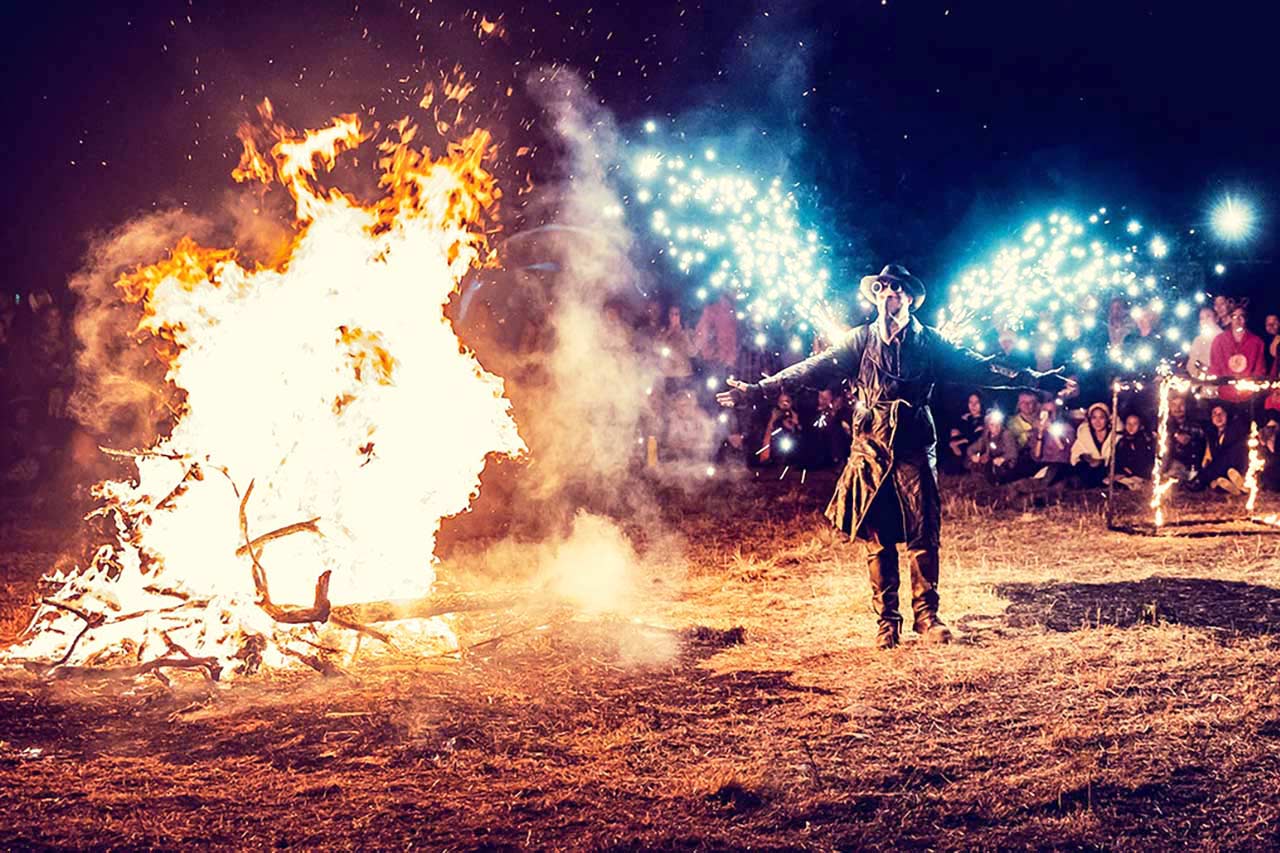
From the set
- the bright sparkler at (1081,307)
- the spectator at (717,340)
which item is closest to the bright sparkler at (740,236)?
the spectator at (717,340)

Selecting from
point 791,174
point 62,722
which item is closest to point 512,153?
point 791,174

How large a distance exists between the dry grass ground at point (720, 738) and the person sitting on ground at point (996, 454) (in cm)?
535

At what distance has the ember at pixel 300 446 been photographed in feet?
19.9

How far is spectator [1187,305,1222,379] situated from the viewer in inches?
464

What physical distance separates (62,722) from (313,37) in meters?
9.75

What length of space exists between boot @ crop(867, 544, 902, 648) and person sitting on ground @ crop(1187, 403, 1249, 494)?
705 centimetres

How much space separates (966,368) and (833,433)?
24.9 feet

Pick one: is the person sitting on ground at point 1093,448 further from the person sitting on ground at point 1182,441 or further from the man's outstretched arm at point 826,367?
the man's outstretched arm at point 826,367

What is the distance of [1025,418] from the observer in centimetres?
1303

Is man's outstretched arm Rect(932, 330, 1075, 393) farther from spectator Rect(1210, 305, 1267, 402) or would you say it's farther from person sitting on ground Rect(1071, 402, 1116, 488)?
person sitting on ground Rect(1071, 402, 1116, 488)

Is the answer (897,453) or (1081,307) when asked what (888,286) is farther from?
(1081,307)

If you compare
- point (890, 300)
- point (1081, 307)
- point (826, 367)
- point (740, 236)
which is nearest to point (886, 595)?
point (826, 367)

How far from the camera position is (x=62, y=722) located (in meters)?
5.05

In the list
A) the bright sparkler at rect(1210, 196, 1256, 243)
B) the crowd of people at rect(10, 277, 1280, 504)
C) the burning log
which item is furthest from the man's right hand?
the bright sparkler at rect(1210, 196, 1256, 243)
